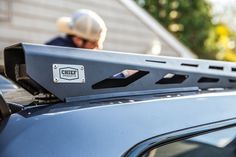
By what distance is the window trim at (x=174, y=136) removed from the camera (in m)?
1.35

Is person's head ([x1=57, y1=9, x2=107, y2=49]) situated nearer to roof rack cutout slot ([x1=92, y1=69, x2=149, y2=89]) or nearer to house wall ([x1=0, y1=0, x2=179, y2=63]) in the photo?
roof rack cutout slot ([x1=92, y1=69, x2=149, y2=89])

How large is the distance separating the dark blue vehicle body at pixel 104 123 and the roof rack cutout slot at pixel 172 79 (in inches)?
3.4

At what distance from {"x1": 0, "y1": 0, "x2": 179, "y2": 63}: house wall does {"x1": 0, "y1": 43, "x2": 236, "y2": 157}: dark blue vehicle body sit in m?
5.11

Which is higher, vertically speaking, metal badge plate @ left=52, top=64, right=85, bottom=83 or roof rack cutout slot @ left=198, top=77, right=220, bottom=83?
metal badge plate @ left=52, top=64, right=85, bottom=83

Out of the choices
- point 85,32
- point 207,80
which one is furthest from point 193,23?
point 207,80

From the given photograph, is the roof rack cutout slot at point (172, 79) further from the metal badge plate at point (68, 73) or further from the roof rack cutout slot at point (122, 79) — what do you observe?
the metal badge plate at point (68, 73)

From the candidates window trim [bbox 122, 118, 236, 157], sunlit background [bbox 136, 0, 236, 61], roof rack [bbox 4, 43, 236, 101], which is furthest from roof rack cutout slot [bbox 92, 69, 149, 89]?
sunlit background [bbox 136, 0, 236, 61]

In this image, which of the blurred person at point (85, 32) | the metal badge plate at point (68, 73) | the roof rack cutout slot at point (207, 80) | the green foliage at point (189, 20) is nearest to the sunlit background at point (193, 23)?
the green foliage at point (189, 20)

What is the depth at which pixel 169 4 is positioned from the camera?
1761 centimetres

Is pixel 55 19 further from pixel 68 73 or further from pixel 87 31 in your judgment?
pixel 68 73

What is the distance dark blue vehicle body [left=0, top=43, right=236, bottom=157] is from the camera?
50.3 inches

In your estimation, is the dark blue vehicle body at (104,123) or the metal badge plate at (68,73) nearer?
the dark blue vehicle body at (104,123)

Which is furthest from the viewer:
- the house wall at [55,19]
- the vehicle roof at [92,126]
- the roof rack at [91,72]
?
the house wall at [55,19]

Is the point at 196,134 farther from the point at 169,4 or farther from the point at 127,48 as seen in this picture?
the point at 169,4
